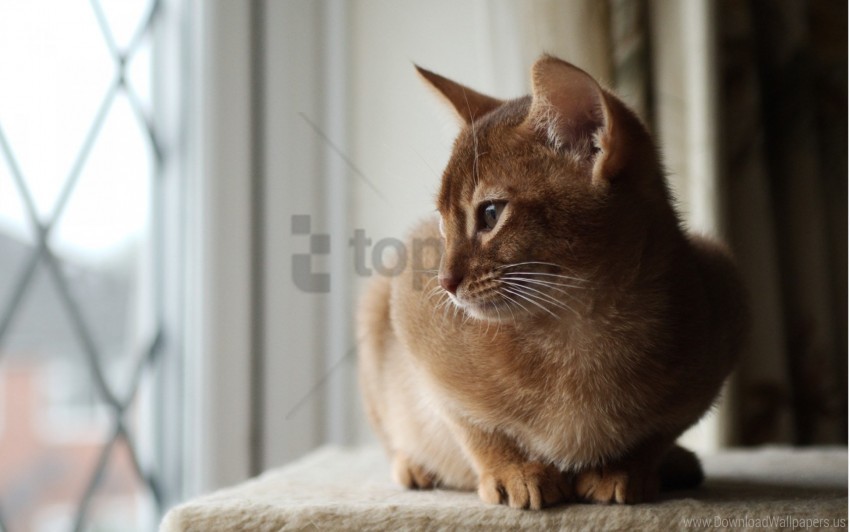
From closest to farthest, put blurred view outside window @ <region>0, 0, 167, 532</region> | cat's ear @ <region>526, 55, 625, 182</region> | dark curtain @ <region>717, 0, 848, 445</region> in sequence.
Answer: cat's ear @ <region>526, 55, 625, 182</region> → blurred view outside window @ <region>0, 0, 167, 532</region> → dark curtain @ <region>717, 0, 848, 445</region>

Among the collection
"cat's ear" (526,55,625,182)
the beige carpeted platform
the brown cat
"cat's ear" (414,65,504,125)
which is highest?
"cat's ear" (414,65,504,125)

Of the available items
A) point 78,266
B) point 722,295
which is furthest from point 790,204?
→ point 78,266

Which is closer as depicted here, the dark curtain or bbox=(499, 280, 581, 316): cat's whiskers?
bbox=(499, 280, 581, 316): cat's whiskers

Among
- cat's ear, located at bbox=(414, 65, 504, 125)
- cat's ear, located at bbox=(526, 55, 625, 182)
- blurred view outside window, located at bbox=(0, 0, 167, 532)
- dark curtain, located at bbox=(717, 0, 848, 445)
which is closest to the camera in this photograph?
cat's ear, located at bbox=(526, 55, 625, 182)

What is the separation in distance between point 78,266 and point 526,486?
671 mm

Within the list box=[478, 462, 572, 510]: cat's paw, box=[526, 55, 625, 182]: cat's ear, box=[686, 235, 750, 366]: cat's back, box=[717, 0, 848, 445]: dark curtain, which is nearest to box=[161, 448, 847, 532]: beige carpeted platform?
box=[478, 462, 572, 510]: cat's paw

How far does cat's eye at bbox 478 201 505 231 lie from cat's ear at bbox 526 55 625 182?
0.26 ft

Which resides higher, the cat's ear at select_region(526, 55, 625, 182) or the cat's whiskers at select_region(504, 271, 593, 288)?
the cat's ear at select_region(526, 55, 625, 182)

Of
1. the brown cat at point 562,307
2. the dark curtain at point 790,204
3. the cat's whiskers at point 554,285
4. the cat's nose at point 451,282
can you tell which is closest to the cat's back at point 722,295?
the brown cat at point 562,307

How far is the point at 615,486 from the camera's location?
762 mm

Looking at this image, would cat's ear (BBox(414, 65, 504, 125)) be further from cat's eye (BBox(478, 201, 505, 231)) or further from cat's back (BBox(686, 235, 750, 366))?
cat's back (BBox(686, 235, 750, 366))

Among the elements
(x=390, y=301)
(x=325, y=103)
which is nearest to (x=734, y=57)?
(x=325, y=103)

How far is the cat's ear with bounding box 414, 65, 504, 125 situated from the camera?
0.84m

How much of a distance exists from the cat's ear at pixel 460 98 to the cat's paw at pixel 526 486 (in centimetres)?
35
